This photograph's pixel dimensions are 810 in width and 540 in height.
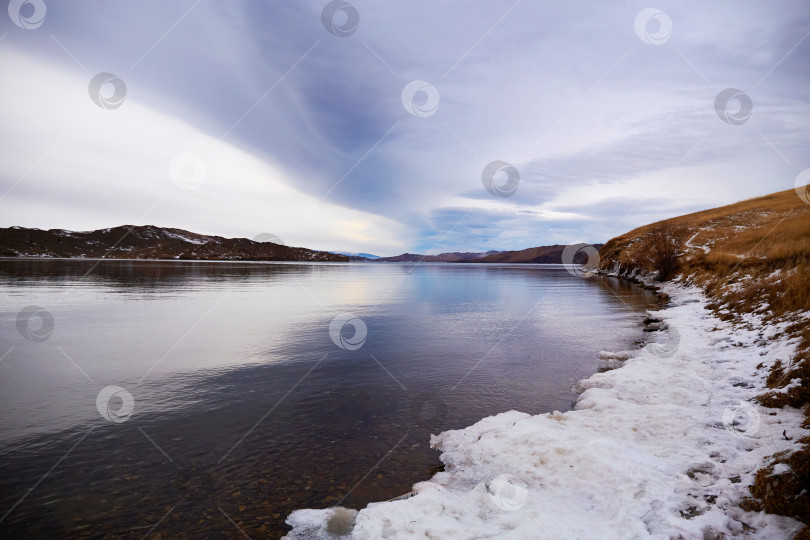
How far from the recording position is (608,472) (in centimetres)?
762

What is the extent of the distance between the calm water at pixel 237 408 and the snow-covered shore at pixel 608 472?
3.42ft

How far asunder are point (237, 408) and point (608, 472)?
10401 millimetres

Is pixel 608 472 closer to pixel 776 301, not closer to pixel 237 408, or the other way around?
pixel 237 408

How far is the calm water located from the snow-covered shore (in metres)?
1.04

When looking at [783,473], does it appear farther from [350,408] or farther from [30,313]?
[30,313]

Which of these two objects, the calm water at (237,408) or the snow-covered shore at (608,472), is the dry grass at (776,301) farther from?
the calm water at (237,408)

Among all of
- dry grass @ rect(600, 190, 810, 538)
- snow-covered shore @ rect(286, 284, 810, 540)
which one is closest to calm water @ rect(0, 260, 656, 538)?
snow-covered shore @ rect(286, 284, 810, 540)

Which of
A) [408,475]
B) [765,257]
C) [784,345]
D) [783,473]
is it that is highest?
[765,257]

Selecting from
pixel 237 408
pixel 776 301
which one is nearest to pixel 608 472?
pixel 237 408

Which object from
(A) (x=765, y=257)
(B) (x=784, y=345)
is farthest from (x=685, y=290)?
(B) (x=784, y=345)

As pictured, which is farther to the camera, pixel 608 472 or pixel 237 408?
pixel 237 408

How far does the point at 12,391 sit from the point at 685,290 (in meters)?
50.3

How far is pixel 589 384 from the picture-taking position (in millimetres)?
13867

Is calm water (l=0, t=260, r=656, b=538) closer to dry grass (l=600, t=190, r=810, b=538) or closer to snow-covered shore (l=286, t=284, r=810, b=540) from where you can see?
snow-covered shore (l=286, t=284, r=810, b=540)
